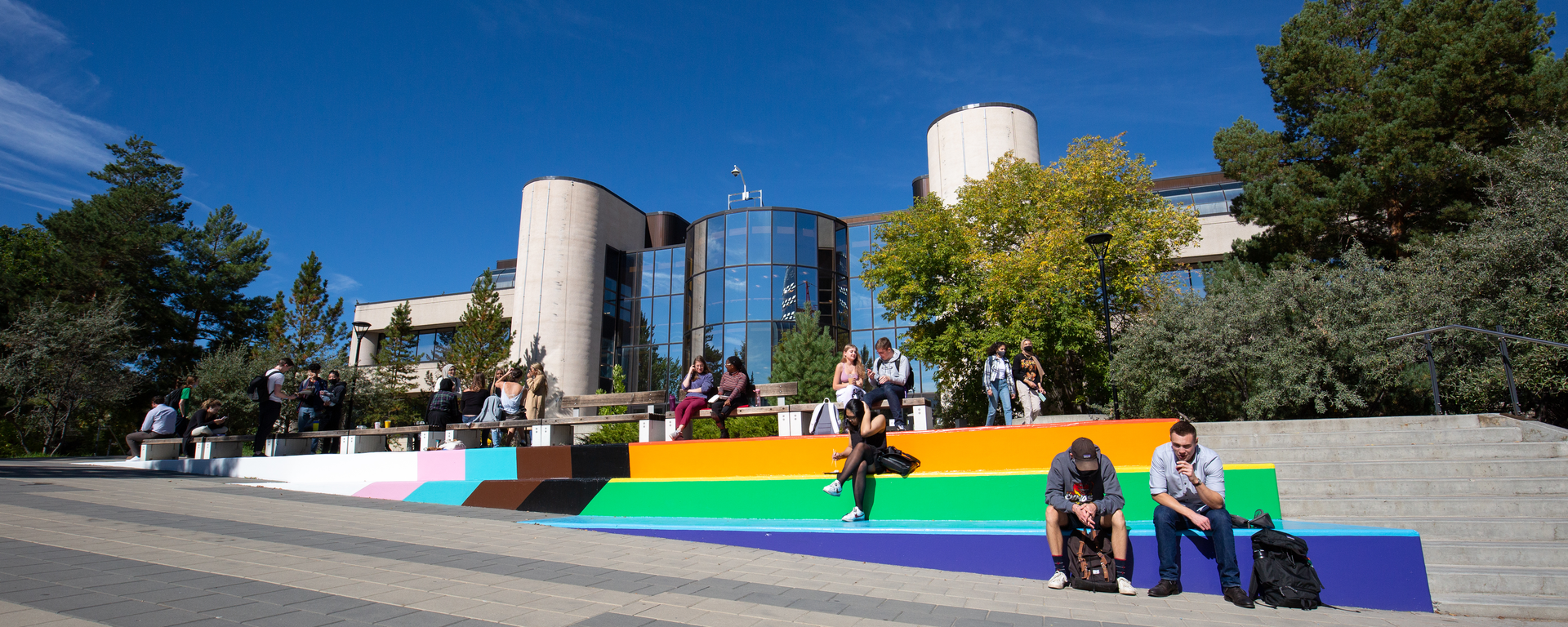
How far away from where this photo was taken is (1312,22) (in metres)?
19.0

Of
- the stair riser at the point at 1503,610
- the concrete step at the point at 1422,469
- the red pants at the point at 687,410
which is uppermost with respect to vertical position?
the red pants at the point at 687,410

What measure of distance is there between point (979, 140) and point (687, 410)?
21.3 m

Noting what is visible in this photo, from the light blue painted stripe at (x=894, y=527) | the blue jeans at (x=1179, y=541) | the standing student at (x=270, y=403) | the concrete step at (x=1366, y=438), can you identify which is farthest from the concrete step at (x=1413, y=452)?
the standing student at (x=270, y=403)

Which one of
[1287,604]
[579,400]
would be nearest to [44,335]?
[579,400]

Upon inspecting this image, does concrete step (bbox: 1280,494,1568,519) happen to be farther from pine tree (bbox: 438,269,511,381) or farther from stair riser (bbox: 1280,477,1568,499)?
pine tree (bbox: 438,269,511,381)

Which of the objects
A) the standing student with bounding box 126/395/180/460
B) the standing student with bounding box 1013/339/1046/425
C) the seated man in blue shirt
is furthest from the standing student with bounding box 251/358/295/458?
the seated man in blue shirt

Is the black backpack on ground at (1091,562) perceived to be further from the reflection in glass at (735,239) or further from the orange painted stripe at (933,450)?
the reflection in glass at (735,239)

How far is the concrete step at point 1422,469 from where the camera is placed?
6820 mm

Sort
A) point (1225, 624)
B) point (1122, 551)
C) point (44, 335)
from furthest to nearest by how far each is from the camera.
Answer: point (44, 335), point (1122, 551), point (1225, 624)

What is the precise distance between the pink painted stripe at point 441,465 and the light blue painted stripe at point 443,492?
0.09m

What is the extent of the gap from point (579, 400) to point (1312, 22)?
21469 millimetres

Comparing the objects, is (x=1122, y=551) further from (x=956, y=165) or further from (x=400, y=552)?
(x=956, y=165)

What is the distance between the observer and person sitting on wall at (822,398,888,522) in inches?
268

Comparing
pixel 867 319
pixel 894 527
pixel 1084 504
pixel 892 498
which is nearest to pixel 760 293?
pixel 867 319
